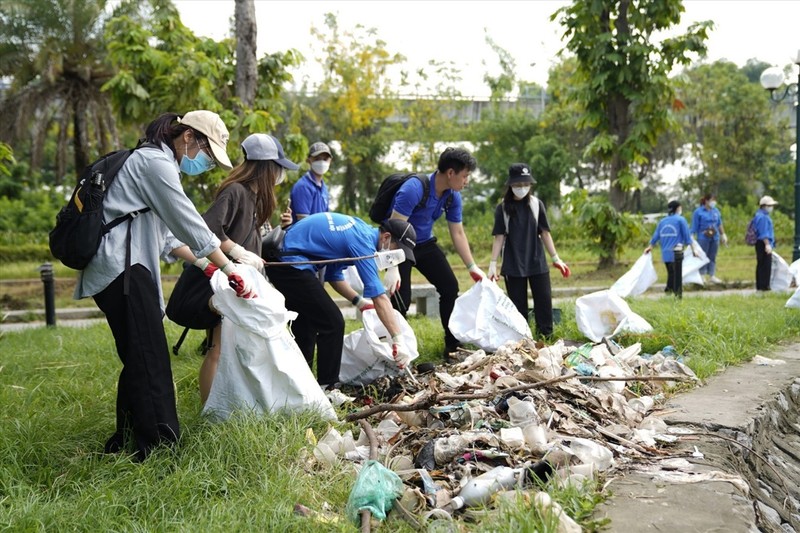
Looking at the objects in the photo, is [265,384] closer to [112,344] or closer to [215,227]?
[215,227]

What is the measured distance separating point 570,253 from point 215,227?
17.6 metres

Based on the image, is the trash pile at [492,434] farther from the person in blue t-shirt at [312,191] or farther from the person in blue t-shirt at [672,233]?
the person in blue t-shirt at [672,233]

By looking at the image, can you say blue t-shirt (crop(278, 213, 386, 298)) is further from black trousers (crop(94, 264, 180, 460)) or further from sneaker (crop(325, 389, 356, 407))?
black trousers (crop(94, 264, 180, 460))

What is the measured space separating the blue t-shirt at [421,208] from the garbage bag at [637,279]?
4082 mm

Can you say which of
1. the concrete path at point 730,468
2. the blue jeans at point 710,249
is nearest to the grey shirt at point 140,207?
the concrete path at point 730,468

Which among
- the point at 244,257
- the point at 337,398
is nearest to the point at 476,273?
the point at 337,398

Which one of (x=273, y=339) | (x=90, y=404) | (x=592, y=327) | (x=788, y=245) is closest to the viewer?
(x=273, y=339)

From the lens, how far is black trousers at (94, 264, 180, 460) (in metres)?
3.94

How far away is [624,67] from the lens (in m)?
15.0

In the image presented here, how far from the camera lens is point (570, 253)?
71.0 ft

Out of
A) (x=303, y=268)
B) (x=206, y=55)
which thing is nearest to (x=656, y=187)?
(x=206, y=55)

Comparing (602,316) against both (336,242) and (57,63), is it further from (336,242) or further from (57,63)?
(57,63)

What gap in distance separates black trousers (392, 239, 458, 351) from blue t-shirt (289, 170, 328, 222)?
1.11 meters

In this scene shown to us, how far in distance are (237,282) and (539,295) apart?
154 inches
